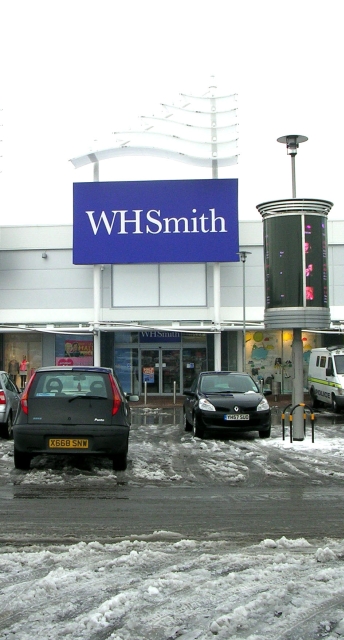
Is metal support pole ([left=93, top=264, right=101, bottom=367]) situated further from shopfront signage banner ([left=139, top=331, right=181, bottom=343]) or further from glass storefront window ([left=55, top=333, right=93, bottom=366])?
shopfront signage banner ([left=139, top=331, right=181, bottom=343])

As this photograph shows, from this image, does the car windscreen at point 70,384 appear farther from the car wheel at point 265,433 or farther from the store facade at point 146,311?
the store facade at point 146,311

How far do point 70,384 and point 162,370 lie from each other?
21857 mm

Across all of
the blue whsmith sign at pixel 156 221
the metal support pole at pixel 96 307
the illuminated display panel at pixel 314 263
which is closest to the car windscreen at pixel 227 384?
the illuminated display panel at pixel 314 263

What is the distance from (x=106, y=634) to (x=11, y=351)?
1164 inches

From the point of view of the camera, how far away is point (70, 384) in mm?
10898

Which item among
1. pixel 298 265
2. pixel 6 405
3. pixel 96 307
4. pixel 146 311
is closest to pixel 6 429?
pixel 6 405

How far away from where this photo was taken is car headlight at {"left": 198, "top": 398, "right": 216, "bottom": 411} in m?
→ 15.5

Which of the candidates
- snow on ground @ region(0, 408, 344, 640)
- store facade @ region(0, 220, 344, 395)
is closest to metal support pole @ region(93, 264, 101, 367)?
store facade @ region(0, 220, 344, 395)

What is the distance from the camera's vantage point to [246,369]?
3250 centimetres

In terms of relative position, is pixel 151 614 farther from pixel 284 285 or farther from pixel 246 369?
pixel 246 369

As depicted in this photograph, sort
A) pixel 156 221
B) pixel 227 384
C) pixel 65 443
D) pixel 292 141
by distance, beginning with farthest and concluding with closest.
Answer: pixel 156 221, pixel 227 384, pixel 292 141, pixel 65 443

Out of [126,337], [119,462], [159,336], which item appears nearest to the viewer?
[119,462]

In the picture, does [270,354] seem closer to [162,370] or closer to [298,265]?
[162,370]

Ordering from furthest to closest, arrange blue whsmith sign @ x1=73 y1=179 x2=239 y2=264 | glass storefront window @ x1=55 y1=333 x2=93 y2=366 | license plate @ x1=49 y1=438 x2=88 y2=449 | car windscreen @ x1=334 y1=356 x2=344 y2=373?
glass storefront window @ x1=55 y1=333 x2=93 y2=366 → blue whsmith sign @ x1=73 y1=179 x2=239 y2=264 → car windscreen @ x1=334 y1=356 x2=344 y2=373 → license plate @ x1=49 y1=438 x2=88 y2=449
